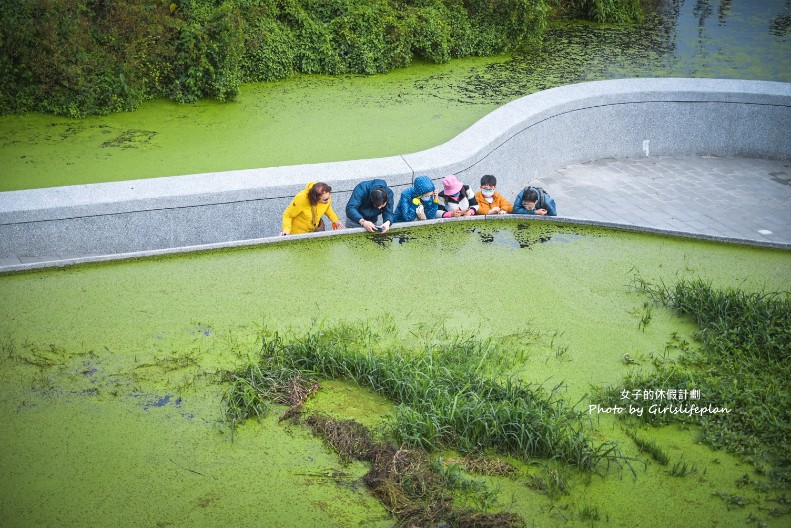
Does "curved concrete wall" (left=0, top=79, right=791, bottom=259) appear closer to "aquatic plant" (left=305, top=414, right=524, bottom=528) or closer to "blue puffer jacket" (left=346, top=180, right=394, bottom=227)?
"blue puffer jacket" (left=346, top=180, right=394, bottom=227)

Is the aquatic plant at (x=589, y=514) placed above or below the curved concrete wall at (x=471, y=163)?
below

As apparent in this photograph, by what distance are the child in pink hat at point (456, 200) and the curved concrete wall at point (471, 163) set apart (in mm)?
290

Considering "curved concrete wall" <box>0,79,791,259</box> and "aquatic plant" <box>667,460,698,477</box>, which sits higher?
"curved concrete wall" <box>0,79,791,259</box>

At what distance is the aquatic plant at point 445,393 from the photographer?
5.38 metres

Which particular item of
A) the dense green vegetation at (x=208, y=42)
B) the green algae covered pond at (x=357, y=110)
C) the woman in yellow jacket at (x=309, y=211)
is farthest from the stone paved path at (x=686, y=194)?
the woman in yellow jacket at (x=309, y=211)

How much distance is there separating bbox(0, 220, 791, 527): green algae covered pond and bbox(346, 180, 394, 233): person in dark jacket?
164mm

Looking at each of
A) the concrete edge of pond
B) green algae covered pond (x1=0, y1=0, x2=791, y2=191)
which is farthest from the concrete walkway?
green algae covered pond (x1=0, y1=0, x2=791, y2=191)

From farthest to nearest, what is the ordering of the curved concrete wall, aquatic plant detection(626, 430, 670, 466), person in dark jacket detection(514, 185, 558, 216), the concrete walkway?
the concrete walkway < person in dark jacket detection(514, 185, 558, 216) < the curved concrete wall < aquatic plant detection(626, 430, 670, 466)

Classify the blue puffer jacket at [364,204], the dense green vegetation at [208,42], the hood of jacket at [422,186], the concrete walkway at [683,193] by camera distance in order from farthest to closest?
the dense green vegetation at [208,42] → the concrete walkway at [683,193] → the hood of jacket at [422,186] → the blue puffer jacket at [364,204]

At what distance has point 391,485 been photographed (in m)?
5.03

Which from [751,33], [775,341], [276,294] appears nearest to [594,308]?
[775,341]

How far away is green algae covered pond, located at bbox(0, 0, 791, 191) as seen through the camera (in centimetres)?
938

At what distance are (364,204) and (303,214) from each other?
0.62 meters

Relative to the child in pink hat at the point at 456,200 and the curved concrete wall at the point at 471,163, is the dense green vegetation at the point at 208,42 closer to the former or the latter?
the curved concrete wall at the point at 471,163
